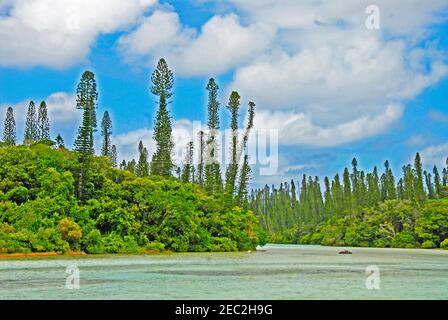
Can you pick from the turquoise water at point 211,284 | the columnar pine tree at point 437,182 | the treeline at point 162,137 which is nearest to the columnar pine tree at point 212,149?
the treeline at point 162,137

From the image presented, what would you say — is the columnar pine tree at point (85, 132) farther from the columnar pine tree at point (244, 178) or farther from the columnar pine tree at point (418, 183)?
the columnar pine tree at point (418, 183)

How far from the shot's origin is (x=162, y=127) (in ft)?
227

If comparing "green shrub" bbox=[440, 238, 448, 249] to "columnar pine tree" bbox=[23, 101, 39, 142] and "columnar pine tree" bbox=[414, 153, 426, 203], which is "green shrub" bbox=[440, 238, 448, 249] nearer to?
"columnar pine tree" bbox=[414, 153, 426, 203]

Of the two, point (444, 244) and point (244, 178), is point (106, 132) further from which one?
point (444, 244)

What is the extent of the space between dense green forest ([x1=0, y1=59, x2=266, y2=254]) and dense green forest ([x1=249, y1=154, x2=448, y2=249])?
2749 cm

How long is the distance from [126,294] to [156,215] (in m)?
36.2

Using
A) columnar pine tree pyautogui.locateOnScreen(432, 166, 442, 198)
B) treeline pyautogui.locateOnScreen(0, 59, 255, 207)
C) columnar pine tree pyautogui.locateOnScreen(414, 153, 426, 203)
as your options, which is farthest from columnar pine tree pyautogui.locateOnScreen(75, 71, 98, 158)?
columnar pine tree pyautogui.locateOnScreen(432, 166, 442, 198)

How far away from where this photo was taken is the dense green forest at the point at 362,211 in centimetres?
8786

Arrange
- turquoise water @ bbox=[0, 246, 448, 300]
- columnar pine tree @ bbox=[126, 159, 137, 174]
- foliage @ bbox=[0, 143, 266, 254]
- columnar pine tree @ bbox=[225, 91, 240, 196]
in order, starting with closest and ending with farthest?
turquoise water @ bbox=[0, 246, 448, 300], foliage @ bbox=[0, 143, 266, 254], columnar pine tree @ bbox=[225, 91, 240, 196], columnar pine tree @ bbox=[126, 159, 137, 174]

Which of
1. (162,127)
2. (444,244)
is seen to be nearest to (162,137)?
(162,127)

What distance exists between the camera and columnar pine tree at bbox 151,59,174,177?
67000mm

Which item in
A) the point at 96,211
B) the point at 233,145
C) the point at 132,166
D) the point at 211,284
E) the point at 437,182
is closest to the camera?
the point at 211,284

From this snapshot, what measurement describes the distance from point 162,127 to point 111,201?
52.4 ft

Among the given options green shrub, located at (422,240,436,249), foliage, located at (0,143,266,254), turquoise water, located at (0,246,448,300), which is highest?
foliage, located at (0,143,266,254)
